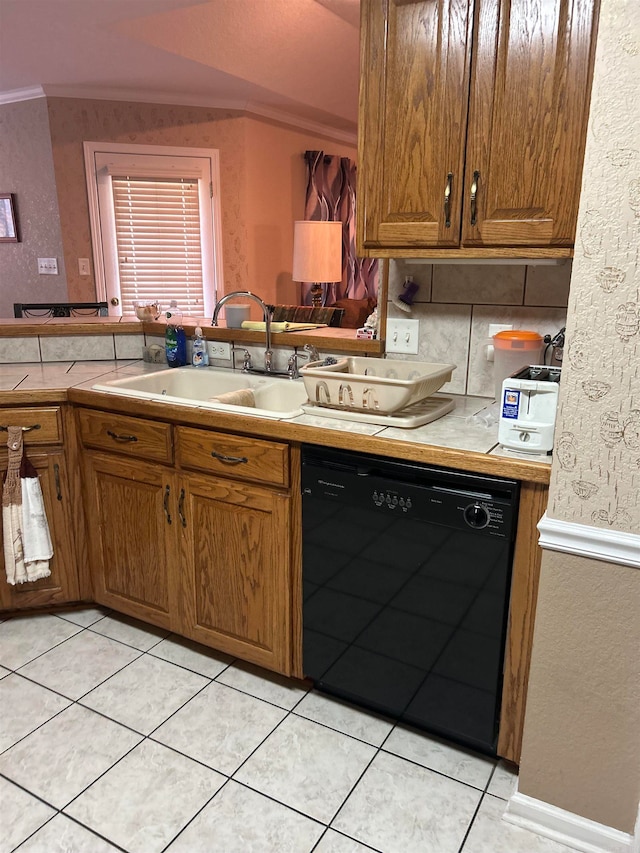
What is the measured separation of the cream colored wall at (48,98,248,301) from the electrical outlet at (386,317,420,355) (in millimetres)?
3252

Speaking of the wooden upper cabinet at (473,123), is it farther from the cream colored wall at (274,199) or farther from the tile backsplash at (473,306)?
the cream colored wall at (274,199)

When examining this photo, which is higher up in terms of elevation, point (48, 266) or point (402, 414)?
point (48, 266)

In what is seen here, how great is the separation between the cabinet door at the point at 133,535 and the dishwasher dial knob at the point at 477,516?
974mm

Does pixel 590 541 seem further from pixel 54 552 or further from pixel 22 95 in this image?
pixel 22 95

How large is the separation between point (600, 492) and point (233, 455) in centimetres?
101

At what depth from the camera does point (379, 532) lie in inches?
64.5

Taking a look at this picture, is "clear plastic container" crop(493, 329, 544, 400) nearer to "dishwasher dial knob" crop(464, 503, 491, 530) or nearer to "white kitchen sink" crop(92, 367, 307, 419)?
"dishwasher dial knob" crop(464, 503, 491, 530)

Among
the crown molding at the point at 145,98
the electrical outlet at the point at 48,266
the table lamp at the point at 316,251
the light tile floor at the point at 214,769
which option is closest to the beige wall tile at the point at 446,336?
the light tile floor at the point at 214,769

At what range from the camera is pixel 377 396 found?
1722 mm

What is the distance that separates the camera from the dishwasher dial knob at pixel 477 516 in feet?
4.83

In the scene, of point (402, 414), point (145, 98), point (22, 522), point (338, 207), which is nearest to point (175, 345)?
point (22, 522)

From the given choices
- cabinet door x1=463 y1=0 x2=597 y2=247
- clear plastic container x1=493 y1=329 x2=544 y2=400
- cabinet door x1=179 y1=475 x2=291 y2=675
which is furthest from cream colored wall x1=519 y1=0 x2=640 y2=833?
cabinet door x1=179 y1=475 x2=291 y2=675

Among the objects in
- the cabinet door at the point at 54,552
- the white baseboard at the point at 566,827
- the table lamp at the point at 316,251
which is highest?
the table lamp at the point at 316,251

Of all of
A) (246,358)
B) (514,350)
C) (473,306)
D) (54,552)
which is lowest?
(54,552)
